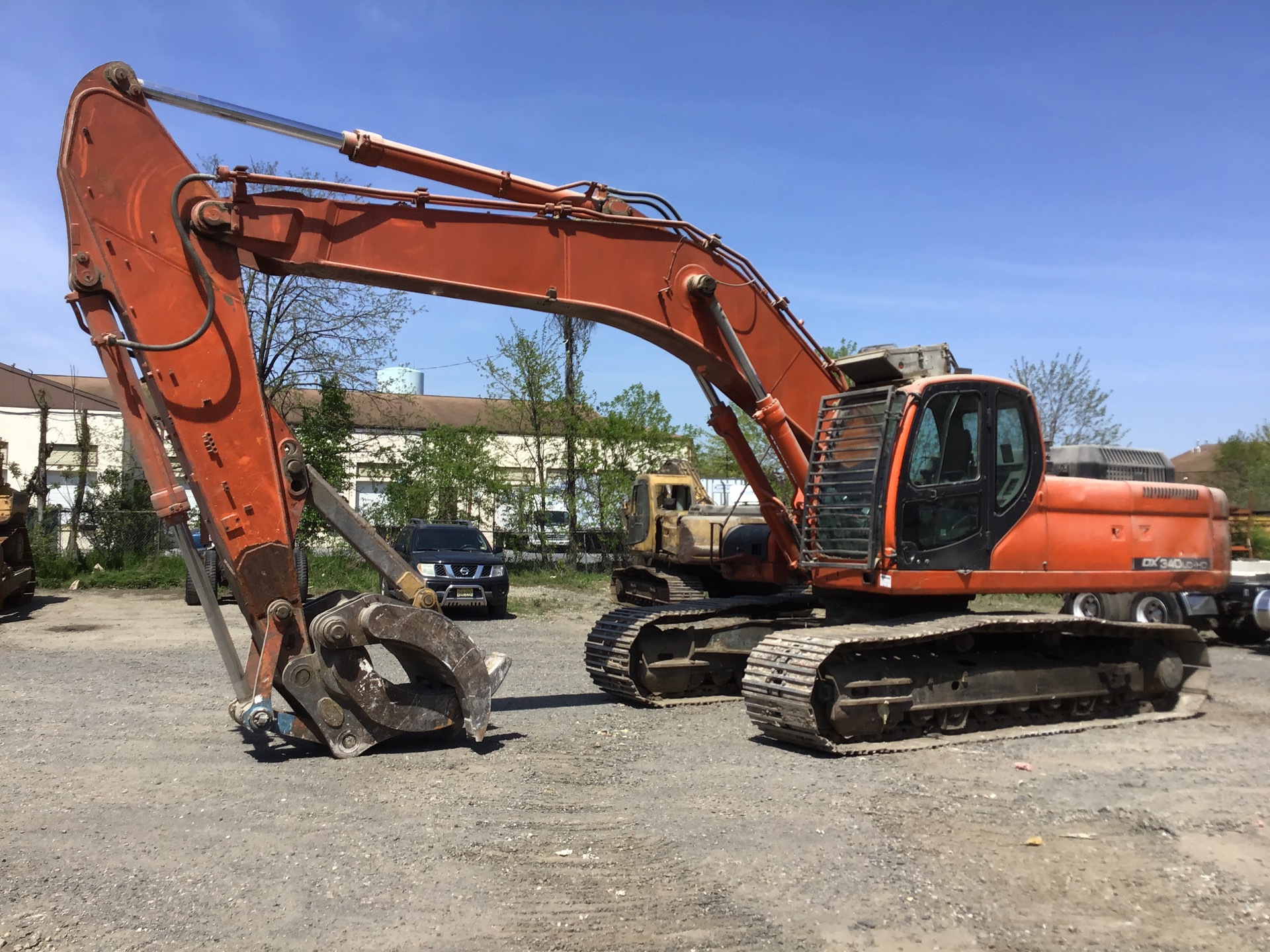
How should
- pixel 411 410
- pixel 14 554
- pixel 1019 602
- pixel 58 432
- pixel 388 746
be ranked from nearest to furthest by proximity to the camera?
pixel 388 746 < pixel 14 554 < pixel 1019 602 < pixel 58 432 < pixel 411 410

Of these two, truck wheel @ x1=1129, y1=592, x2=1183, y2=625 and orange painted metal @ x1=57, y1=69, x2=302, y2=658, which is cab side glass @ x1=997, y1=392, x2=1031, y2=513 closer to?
orange painted metal @ x1=57, y1=69, x2=302, y2=658

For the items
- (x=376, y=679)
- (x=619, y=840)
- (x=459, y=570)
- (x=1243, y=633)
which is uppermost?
(x=459, y=570)

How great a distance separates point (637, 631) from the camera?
9391 mm

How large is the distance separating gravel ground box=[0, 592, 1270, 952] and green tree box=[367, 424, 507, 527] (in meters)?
17.6

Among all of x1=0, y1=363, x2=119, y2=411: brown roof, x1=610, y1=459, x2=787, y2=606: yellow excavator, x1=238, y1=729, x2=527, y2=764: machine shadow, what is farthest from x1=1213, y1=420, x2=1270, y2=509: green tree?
x1=0, y1=363, x2=119, y2=411: brown roof

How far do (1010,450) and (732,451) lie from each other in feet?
7.96

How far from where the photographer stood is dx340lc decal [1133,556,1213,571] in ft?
30.3

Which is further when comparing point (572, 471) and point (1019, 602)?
point (572, 471)

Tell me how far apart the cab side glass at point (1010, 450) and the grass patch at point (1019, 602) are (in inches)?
233


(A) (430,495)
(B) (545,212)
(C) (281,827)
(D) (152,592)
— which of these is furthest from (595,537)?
(C) (281,827)

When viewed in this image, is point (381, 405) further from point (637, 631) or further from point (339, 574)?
point (637, 631)

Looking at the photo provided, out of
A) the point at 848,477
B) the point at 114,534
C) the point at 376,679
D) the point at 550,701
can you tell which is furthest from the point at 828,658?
the point at 114,534

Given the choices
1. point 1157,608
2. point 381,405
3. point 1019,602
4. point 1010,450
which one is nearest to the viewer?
point 1010,450

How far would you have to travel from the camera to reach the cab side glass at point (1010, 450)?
8.48 m
